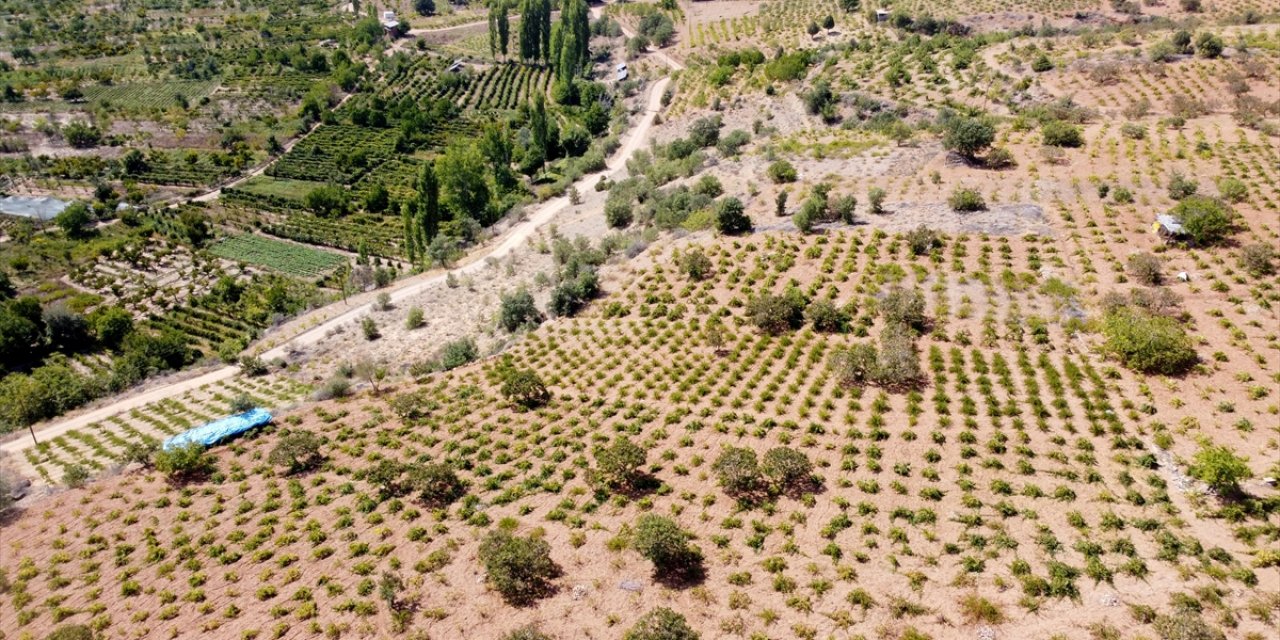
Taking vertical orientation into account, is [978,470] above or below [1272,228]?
below

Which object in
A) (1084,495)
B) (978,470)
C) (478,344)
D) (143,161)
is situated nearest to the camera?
(1084,495)

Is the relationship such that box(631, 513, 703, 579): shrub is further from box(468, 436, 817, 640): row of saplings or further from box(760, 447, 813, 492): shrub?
box(760, 447, 813, 492): shrub

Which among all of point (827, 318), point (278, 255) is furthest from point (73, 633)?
point (278, 255)

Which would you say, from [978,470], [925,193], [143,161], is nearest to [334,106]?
[143,161]

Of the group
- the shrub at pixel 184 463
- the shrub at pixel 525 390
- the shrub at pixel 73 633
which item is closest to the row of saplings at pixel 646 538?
the shrub at pixel 525 390

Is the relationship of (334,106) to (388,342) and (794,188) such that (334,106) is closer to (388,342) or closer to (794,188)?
(388,342)

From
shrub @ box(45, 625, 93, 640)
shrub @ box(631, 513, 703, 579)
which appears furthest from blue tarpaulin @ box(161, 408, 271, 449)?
shrub @ box(631, 513, 703, 579)

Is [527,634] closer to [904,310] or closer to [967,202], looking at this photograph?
[904,310]
